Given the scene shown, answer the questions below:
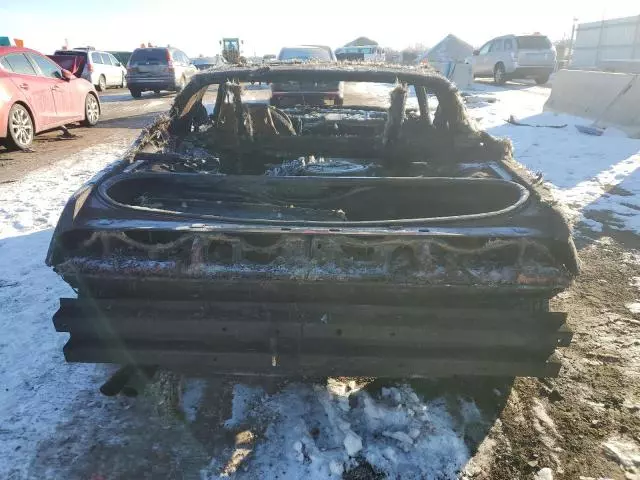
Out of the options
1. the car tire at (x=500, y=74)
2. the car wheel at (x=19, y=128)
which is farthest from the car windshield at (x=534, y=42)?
the car wheel at (x=19, y=128)

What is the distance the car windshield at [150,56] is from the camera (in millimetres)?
16781

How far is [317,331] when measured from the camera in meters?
2.15

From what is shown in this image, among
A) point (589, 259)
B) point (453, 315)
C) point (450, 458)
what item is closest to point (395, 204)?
point (453, 315)

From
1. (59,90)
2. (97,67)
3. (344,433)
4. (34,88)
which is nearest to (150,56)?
(97,67)

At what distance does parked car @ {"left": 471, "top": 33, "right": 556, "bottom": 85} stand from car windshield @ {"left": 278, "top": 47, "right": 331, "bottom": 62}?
10.4m

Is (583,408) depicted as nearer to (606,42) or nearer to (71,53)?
(71,53)

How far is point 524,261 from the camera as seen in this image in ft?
6.81

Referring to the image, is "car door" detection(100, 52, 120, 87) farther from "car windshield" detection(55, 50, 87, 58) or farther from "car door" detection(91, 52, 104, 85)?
"car windshield" detection(55, 50, 87, 58)

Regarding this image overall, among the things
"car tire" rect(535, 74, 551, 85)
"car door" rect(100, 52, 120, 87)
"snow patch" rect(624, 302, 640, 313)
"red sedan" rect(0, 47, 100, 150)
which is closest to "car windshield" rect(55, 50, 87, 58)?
"car door" rect(100, 52, 120, 87)

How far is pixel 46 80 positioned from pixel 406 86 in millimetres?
8285

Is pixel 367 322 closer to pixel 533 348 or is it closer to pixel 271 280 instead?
pixel 271 280

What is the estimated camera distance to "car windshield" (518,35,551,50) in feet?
61.1

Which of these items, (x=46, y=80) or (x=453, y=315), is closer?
(x=453, y=315)

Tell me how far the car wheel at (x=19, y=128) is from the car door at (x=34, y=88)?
156 mm
